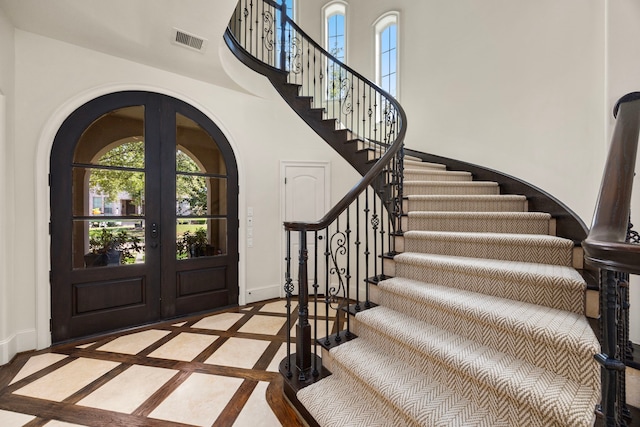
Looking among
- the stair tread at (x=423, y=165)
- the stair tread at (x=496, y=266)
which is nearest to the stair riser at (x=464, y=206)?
the stair tread at (x=496, y=266)

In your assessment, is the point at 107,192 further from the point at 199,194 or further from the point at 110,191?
the point at 199,194

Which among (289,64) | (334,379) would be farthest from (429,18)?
(334,379)

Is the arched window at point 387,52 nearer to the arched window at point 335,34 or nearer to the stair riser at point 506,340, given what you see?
the arched window at point 335,34

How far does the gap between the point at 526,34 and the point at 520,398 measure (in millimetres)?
3634

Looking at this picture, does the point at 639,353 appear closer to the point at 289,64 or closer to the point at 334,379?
the point at 334,379

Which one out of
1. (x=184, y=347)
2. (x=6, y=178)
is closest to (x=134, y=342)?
(x=184, y=347)

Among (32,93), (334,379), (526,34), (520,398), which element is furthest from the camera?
(526,34)

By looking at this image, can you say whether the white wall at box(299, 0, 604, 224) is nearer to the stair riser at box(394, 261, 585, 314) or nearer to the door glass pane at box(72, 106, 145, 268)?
the stair riser at box(394, 261, 585, 314)

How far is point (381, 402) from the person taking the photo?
145 centimetres

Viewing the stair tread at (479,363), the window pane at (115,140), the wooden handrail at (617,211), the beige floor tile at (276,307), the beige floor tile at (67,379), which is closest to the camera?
the wooden handrail at (617,211)

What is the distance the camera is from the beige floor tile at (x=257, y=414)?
5.43 feet

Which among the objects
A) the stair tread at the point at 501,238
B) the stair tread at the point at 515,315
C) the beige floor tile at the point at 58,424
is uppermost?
the stair tread at the point at 501,238

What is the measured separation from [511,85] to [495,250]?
7.46 ft

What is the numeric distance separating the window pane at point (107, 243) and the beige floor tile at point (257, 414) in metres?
2.02
